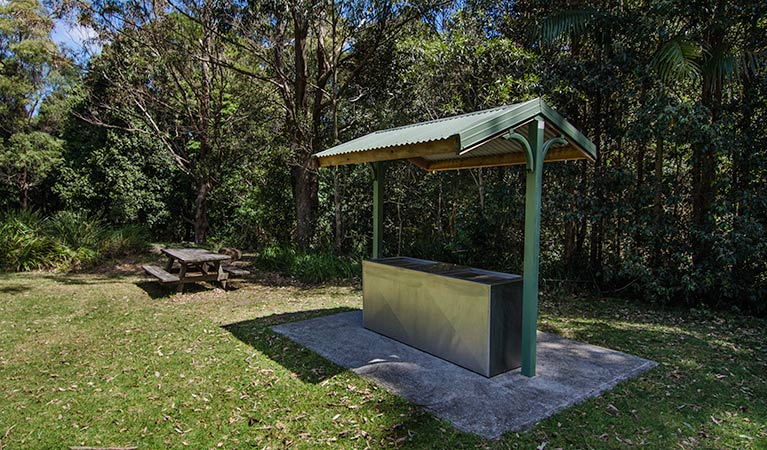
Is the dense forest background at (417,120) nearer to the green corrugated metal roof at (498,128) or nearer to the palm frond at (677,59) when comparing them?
the palm frond at (677,59)

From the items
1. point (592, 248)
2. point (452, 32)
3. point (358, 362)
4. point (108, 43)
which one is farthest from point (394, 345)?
point (108, 43)

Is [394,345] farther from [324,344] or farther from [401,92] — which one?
[401,92]

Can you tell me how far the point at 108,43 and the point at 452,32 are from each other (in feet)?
26.3

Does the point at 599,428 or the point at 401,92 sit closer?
the point at 599,428

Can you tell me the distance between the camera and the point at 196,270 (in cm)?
801

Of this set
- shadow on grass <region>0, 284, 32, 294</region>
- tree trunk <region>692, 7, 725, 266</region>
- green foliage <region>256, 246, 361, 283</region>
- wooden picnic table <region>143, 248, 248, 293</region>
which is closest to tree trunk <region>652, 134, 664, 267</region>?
tree trunk <region>692, 7, 725, 266</region>

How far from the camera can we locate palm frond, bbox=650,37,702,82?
573 centimetres

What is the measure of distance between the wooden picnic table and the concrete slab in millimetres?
2784

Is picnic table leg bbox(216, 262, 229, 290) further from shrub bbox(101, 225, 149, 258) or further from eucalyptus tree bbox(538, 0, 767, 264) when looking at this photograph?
eucalyptus tree bbox(538, 0, 767, 264)

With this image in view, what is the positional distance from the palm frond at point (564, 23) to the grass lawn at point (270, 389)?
4261mm

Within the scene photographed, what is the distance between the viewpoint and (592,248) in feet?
25.3

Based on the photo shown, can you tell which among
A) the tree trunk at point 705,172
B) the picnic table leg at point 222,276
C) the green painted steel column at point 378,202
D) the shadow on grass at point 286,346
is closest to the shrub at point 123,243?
the picnic table leg at point 222,276

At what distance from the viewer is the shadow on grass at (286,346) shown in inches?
155

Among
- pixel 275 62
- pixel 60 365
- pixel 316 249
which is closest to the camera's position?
pixel 60 365
